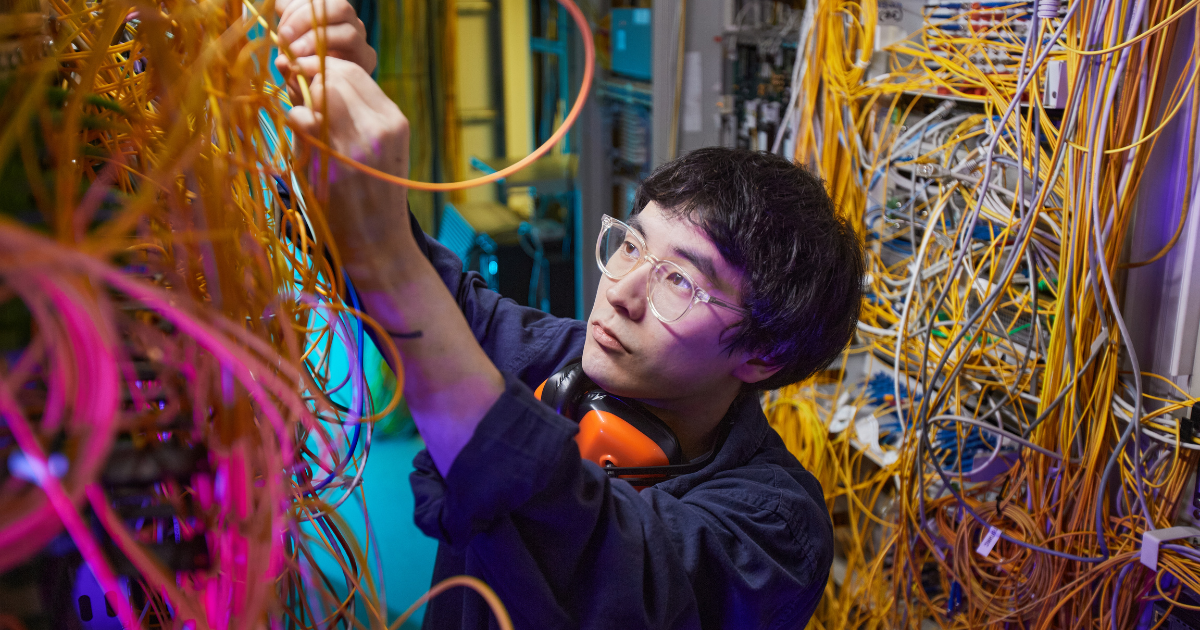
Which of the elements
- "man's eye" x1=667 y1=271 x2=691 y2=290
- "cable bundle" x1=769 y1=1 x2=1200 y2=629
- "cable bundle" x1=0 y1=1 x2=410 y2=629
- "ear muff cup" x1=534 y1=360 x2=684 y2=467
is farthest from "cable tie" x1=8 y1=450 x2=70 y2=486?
"cable bundle" x1=769 y1=1 x2=1200 y2=629

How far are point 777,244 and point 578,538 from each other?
1.72 ft

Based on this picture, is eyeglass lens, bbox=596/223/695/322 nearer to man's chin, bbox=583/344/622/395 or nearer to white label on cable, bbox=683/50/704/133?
man's chin, bbox=583/344/622/395

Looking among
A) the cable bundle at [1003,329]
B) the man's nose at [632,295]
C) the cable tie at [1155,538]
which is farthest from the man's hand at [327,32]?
the cable tie at [1155,538]

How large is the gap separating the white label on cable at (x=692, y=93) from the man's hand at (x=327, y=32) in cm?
183

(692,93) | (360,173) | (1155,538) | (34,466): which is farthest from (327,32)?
(692,93)

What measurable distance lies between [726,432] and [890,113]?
1080mm

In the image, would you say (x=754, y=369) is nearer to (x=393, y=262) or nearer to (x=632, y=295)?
(x=632, y=295)

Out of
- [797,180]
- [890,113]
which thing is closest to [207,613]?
[797,180]

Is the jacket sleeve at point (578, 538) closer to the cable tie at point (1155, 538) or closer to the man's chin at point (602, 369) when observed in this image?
the man's chin at point (602, 369)

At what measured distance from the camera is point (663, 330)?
0.94m

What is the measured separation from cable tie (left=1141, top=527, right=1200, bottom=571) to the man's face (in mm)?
846

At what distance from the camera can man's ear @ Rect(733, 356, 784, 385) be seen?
104cm

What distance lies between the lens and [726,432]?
1.06m

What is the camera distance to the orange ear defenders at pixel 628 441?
3.13 feet
